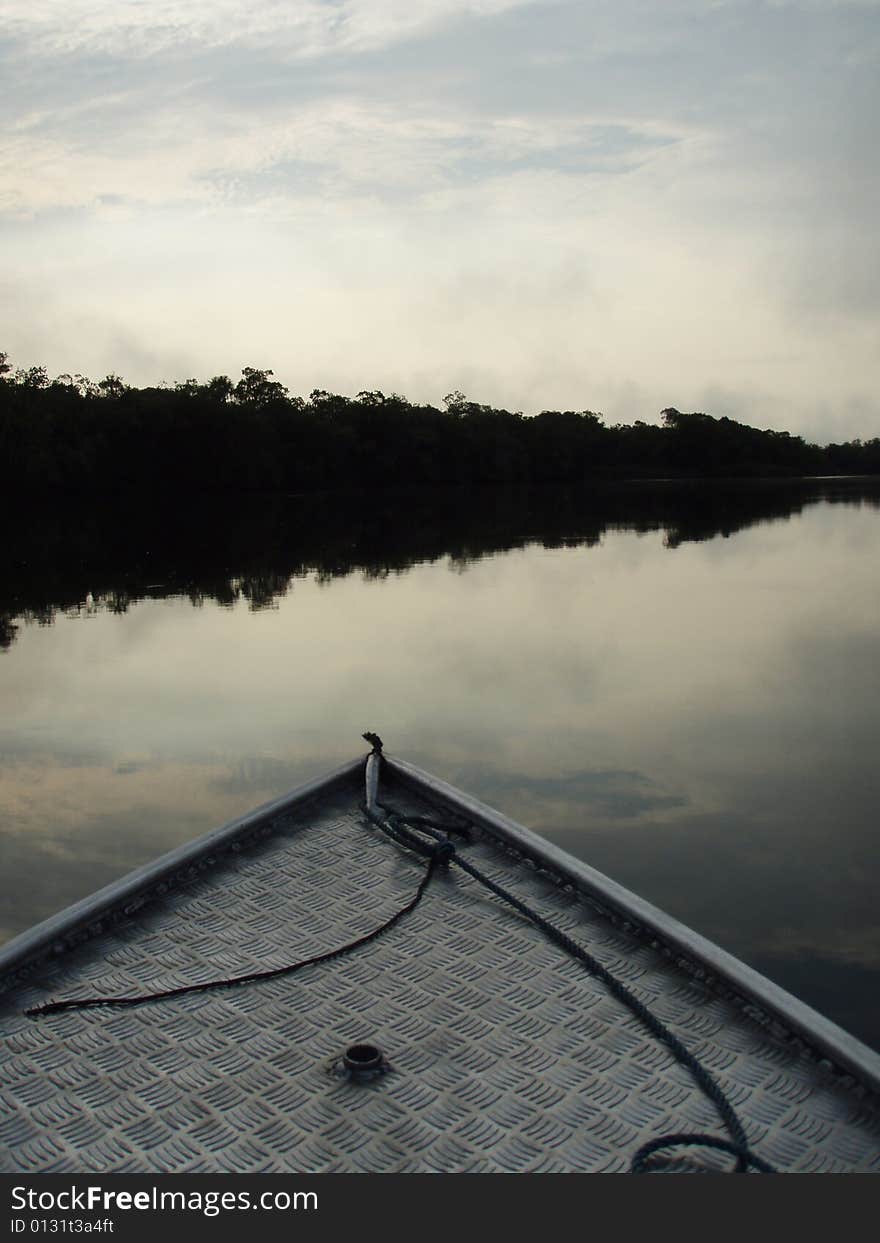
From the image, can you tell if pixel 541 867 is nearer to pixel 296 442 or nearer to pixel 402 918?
pixel 402 918

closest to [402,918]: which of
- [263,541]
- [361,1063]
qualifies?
[361,1063]

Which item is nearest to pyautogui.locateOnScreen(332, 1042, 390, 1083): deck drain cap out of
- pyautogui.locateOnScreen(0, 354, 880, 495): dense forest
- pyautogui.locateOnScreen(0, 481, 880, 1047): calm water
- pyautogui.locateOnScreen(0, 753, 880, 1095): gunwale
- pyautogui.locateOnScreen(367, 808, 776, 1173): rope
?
pyautogui.locateOnScreen(367, 808, 776, 1173): rope

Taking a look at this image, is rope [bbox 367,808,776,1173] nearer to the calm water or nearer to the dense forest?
the calm water

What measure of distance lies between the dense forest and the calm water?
1474 inches

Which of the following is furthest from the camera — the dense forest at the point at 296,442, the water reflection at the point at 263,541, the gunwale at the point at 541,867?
the dense forest at the point at 296,442

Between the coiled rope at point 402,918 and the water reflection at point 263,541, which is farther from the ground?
the water reflection at point 263,541

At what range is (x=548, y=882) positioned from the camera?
364 centimetres

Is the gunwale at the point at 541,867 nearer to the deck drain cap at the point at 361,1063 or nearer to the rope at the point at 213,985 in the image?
the rope at the point at 213,985

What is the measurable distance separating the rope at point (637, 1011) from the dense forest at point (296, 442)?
50010 millimetres

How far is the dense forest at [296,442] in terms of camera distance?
53.6 m

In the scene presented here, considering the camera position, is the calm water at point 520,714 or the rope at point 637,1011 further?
the calm water at point 520,714

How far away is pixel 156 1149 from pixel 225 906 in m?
1.28

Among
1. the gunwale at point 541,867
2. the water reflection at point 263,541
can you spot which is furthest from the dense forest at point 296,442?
the gunwale at point 541,867
